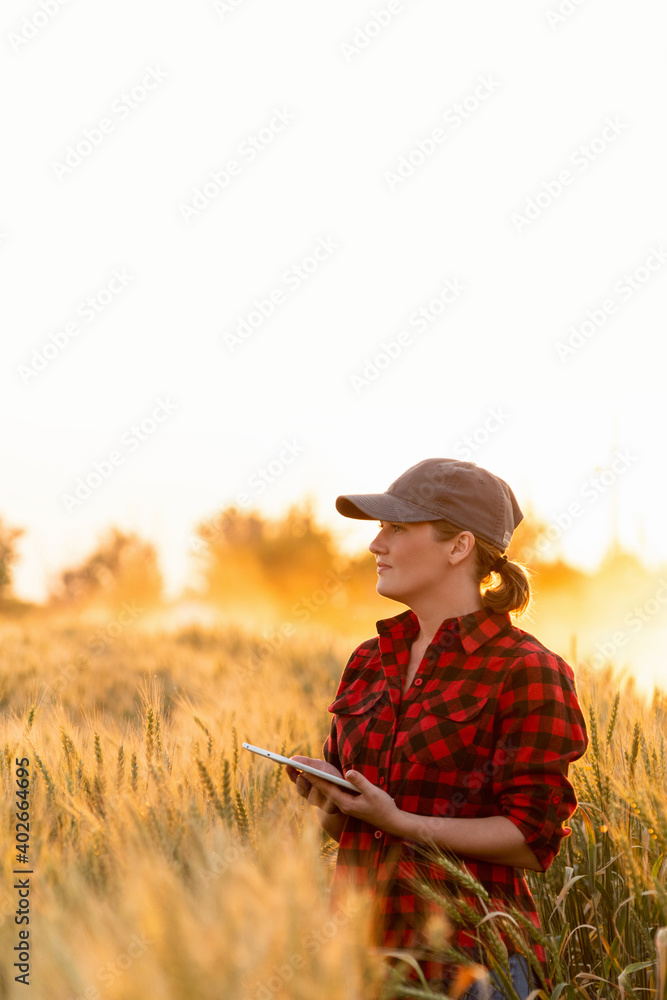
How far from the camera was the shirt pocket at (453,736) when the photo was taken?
2.22 meters

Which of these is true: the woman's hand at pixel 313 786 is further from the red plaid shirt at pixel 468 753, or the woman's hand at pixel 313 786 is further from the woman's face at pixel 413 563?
the woman's face at pixel 413 563

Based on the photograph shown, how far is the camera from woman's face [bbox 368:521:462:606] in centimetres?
247

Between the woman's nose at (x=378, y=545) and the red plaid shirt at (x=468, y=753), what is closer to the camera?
the red plaid shirt at (x=468, y=753)

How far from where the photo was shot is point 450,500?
8.14 ft

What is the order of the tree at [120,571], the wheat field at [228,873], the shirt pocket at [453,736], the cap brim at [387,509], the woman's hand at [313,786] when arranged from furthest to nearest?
the tree at [120,571] → the cap brim at [387,509] → the woman's hand at [313,786] → the shirt pocket at [453,736] → the wheat field at [228,873]

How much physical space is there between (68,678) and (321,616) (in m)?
17.4

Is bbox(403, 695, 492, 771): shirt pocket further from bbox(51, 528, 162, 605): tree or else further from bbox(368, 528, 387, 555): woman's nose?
bbox(51, 528, 162, 605): tree

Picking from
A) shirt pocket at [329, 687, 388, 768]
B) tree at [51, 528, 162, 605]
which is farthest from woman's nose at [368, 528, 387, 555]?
tree at [51, 528, 162, 605]

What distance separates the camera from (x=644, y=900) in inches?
89.1

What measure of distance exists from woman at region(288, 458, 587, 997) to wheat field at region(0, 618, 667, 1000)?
0.16 metres

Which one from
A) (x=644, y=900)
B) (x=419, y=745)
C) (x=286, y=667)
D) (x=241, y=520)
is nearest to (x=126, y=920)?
(x=419, y=745)

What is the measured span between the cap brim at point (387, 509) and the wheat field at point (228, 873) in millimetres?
764

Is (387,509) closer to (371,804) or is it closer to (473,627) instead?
(473,627)

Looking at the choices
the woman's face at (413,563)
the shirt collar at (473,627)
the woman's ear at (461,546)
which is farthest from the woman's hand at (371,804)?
the woman's ear at (461,546)
